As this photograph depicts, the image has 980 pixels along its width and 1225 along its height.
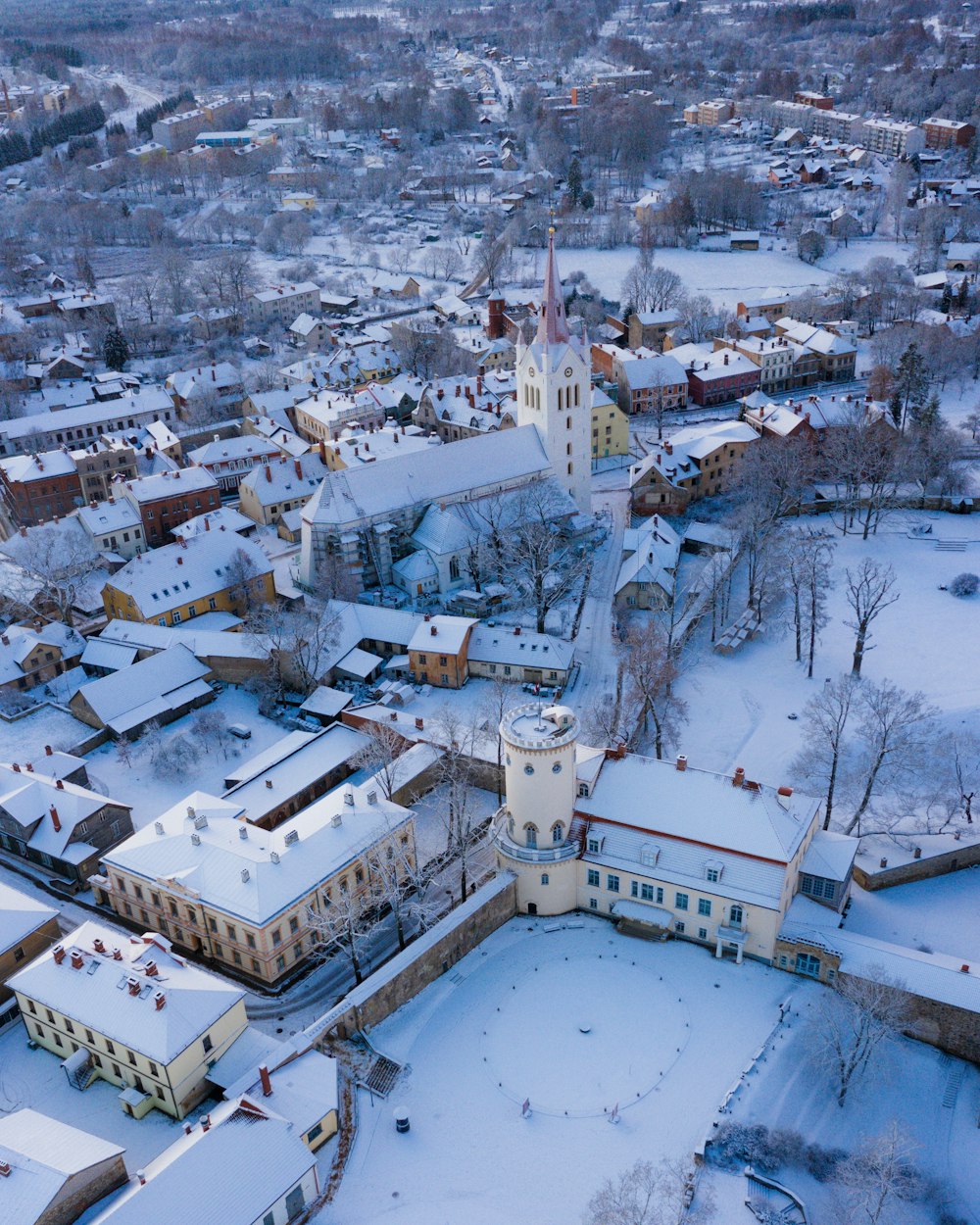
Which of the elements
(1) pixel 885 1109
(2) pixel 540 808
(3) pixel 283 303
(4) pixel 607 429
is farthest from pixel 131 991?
(3) pixel 283 303

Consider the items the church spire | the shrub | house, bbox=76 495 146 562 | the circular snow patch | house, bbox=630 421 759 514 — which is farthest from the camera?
house, bbox=630 421 759 514

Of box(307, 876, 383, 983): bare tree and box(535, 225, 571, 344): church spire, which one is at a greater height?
box(535, 225, 571, 344): church spire

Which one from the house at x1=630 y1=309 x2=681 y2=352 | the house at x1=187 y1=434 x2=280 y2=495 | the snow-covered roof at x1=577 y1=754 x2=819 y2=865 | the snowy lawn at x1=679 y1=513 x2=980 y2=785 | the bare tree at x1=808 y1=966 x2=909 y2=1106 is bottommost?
the snowy lawn at x1=679 y1=513 x2=980 y2=785

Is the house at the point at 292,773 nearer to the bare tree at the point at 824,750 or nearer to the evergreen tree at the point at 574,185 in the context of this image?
the bare tree at the point at 824,750

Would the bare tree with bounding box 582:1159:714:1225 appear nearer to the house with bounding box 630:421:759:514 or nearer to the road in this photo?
the road

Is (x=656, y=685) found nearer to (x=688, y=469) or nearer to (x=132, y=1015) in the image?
(x=132, y=1015)

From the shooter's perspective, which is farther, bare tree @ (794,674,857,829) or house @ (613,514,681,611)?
house @ (613,514,681,611)

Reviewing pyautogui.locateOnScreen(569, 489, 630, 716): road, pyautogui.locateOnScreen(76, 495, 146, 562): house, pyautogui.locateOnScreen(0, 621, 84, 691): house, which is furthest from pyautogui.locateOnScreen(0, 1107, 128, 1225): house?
pyautogui.locateOnScreen(76, 495, 146, 562): house
